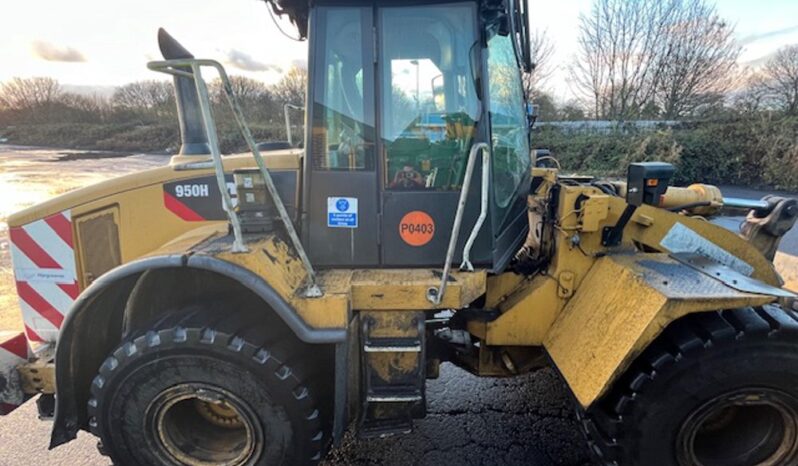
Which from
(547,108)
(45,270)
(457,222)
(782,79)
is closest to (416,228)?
(457,222)

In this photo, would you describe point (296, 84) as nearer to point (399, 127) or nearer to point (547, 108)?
point (399, 127)

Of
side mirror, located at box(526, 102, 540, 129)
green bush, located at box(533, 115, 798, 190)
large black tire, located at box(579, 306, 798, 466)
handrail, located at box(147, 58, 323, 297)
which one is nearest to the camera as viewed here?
handrail, located at box(147, 58, 323, 297)

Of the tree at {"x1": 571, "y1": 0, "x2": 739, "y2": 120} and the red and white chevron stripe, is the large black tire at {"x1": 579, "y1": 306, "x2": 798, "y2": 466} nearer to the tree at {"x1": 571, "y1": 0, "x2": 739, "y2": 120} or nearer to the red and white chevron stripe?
the red and white chevron stripe

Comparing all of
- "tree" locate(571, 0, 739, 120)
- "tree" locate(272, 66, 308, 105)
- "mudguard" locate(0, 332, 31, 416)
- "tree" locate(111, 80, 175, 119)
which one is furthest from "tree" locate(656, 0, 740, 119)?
"tree" locate(111, 80, 175, 119)

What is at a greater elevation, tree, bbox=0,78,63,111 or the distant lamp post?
tree, bbox=0,78,63,111

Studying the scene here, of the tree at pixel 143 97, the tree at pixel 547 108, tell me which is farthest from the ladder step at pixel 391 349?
the tree at pixel 143 97

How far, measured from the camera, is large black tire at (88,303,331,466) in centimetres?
223

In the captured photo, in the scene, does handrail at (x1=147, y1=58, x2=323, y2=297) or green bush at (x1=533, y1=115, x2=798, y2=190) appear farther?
green bush at (x1=533, y1=115, x2=798, y2=190)

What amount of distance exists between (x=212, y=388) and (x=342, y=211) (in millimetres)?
1118

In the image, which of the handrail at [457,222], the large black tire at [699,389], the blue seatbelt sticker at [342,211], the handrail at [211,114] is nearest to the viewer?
the handrail at [211,114]

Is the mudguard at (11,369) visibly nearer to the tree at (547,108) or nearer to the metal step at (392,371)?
the metal step at (392,371)

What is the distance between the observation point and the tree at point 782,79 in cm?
1536

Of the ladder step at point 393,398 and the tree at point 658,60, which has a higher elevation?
the tree at point 658,60

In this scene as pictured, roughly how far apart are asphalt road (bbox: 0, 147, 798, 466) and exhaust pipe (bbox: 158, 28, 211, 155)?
6.76ft
